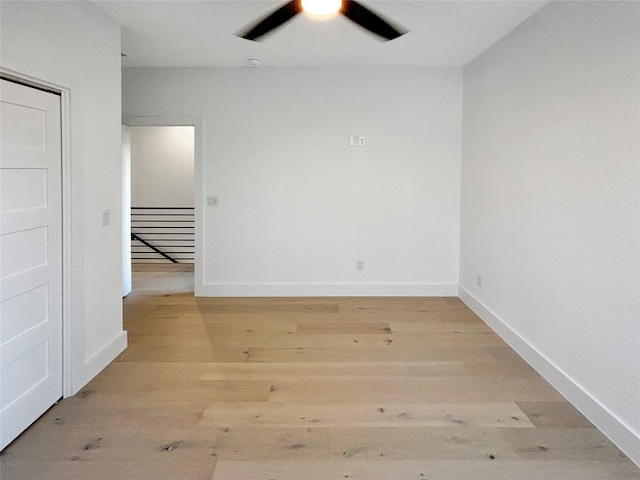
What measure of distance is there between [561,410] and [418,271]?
2675 millimetres

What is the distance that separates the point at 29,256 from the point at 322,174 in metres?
3.22

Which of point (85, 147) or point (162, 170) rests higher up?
point (162, 170)

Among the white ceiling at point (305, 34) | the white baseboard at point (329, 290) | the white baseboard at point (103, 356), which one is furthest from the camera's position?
the white baseboard at point (329, 290)

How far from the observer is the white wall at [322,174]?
5008 millimetres

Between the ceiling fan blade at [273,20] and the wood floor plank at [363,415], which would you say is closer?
the ceiling fan blade at [273,20]

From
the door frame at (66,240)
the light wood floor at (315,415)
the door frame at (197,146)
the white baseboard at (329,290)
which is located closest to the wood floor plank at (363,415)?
the light wood floor at (315,415)

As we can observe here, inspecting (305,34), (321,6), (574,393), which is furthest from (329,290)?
(321,6)

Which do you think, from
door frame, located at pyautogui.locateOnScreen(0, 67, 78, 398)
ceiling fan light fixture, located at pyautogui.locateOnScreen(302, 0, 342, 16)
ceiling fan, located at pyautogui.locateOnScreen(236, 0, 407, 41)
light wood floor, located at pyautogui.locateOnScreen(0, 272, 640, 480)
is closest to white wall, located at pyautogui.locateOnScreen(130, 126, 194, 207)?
light wood floor, located at pyautogui.locateOnScreen(0, 272, 640, 480)

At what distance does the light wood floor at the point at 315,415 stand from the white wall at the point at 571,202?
26 cm

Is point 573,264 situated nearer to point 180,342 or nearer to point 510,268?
point 510,268

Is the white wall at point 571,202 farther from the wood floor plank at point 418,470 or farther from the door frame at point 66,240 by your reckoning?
the door frame at point 66,240

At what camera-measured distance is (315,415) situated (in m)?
2.60

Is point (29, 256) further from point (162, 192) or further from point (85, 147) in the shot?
point (162, 192)

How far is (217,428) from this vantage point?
8.08 feet
